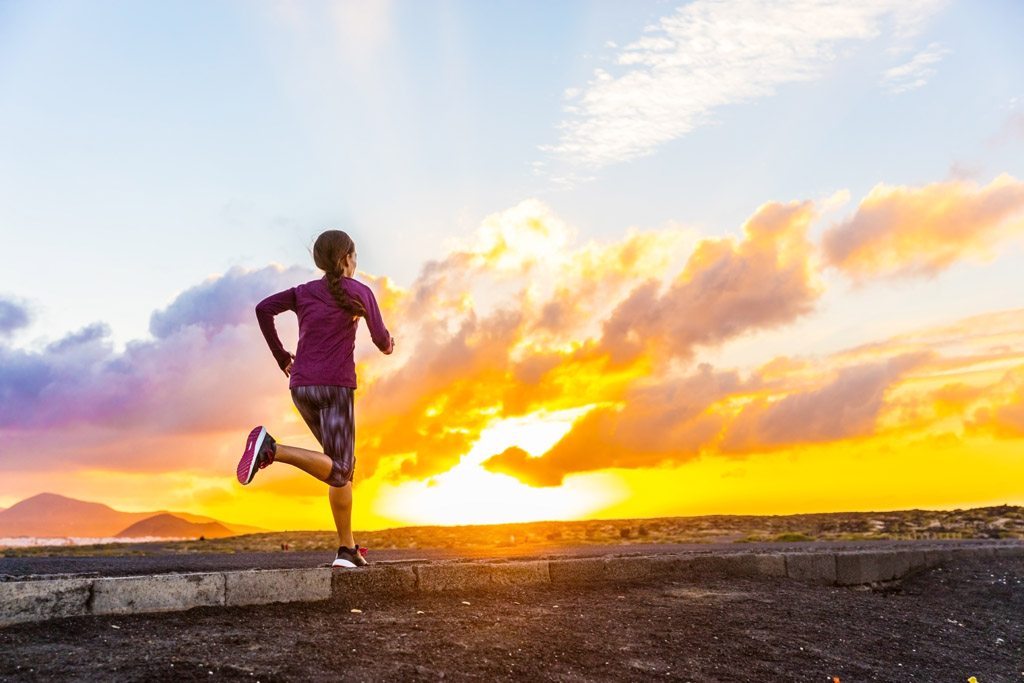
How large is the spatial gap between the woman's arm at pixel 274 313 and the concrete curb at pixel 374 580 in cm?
163

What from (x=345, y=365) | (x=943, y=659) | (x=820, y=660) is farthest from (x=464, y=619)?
(x=943, y=659)

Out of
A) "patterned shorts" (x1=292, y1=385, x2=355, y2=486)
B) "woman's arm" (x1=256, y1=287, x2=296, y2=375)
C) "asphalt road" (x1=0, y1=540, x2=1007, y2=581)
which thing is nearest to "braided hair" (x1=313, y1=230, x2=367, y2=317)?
"woman's arm" (x1=256, y1=287, x2=296, y2=375)

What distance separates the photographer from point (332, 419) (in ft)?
20.0

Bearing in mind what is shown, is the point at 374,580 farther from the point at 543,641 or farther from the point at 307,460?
the point at 543,641

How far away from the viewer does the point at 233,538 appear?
23.4m

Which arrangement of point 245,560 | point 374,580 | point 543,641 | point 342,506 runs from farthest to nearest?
1. point 245,560
2. point 342,506
3. point 374,580
4. point 543,641

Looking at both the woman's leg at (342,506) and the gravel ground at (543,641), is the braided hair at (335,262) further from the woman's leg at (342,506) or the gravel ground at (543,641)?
the gravel ground at (543,641)

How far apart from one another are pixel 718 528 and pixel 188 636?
802 inches

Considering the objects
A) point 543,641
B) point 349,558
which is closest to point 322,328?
point 349,558

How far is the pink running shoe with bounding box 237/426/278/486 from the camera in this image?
5.53 metres

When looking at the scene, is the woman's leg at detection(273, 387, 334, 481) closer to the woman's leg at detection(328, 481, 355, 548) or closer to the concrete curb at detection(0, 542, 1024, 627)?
the woman's leg at detection(328, 481, 355, 548)

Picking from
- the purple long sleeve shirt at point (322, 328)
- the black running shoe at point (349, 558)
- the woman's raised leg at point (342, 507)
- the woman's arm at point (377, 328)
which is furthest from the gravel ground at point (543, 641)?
the woman's arm at point (377, 328)

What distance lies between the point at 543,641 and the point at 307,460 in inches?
82.7

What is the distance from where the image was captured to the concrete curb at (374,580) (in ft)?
16.7
